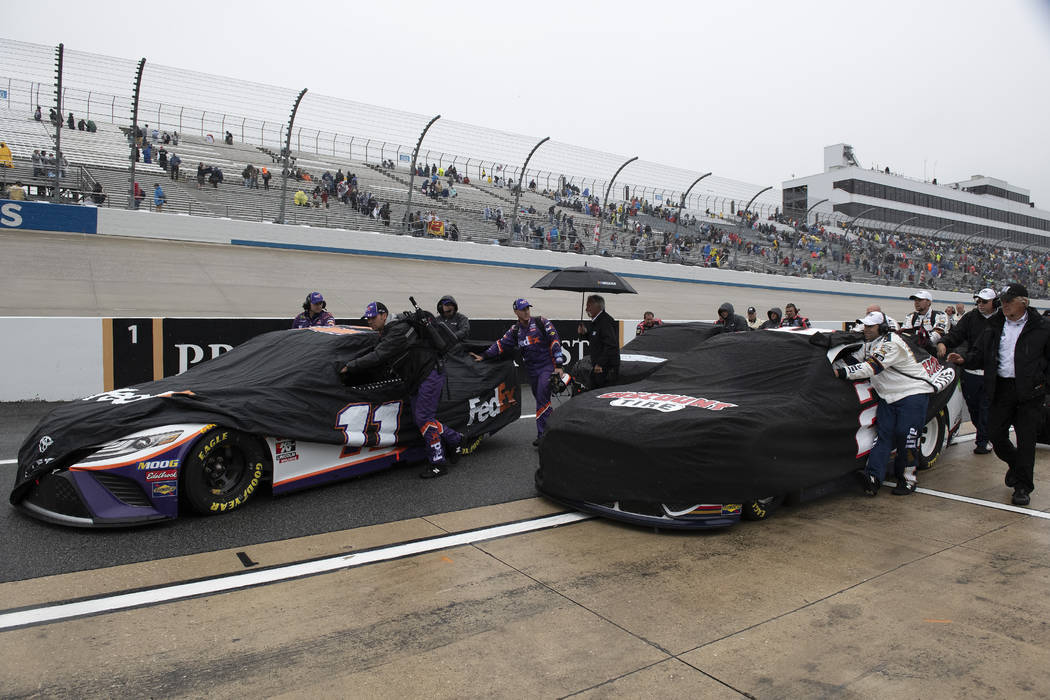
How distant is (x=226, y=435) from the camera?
15.2ft

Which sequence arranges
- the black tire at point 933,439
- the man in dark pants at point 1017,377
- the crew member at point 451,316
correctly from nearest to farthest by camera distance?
1. the man in dark pants at point 1017,377
2. the black tire at point 933,439
3. the crew member at point 451,316

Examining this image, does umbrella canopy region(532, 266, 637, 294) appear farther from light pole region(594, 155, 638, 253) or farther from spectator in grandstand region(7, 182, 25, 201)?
light pole region(594, 155, 638, 253)

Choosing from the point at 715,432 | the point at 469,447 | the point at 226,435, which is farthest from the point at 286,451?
the point at 715,432

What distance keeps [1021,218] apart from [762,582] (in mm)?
100682

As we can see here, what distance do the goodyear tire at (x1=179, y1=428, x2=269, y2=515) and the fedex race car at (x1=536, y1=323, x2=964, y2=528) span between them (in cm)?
207

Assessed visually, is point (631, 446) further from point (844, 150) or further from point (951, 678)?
point (844, 150)

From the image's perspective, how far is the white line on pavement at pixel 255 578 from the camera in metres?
3.30

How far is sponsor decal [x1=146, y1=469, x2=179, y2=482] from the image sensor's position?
14.1 ft

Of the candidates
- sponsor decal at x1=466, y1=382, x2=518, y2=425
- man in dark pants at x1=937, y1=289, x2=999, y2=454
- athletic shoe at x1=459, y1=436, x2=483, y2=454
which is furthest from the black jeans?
athletic shoe at x1=459, y1=436, x2=483, y2=454

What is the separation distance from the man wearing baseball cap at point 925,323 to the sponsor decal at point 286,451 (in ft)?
21.4

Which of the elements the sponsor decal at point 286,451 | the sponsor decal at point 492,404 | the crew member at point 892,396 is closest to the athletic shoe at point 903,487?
the crew member at point 892,396

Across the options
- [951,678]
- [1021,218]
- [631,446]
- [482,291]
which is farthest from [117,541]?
[1021,218]

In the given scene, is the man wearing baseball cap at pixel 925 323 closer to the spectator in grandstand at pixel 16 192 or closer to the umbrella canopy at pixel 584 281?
the umbrella canopy at pixel 584 281

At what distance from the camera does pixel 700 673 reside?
2.88 metres
